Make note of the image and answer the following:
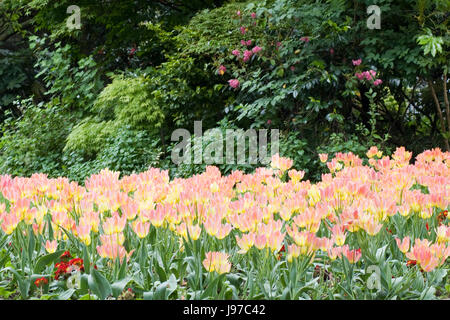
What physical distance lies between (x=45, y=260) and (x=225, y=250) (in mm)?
523

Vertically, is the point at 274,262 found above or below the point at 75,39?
below

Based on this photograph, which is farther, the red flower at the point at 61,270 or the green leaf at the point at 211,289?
the red flower at the point at 61,270

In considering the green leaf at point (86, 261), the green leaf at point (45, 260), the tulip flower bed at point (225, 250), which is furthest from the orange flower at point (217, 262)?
the green leaf at point (45, 260)

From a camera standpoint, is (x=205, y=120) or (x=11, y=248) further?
(x=205, y=120)

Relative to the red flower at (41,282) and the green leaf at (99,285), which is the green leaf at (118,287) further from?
the red flower at (41,282)

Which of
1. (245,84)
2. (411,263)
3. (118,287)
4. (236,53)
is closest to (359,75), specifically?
(245,84)

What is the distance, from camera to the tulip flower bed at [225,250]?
125 cm

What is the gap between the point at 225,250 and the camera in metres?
1.52

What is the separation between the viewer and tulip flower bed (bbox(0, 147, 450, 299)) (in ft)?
4.09

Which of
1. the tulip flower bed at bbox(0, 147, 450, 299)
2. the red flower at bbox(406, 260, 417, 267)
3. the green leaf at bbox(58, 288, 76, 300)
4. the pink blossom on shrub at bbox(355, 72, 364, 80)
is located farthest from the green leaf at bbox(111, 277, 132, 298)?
the pink blossom on shrub at bbox(355, 72, 364, 80)

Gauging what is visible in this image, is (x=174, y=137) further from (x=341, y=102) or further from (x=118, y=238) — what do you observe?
(x=118, y=238)
